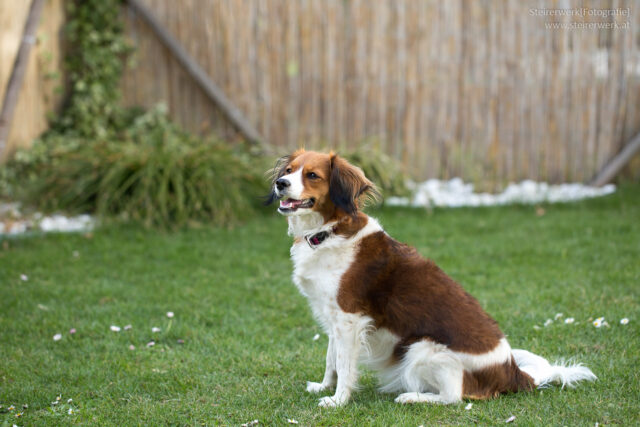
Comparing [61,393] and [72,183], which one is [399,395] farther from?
[72,183]

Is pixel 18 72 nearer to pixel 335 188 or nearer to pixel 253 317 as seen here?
pixel 253 317

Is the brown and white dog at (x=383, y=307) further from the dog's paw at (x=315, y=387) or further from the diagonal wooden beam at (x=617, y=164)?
the diagonal wooden beam at (x=617, y=164)

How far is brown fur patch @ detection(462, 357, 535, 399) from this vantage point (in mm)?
3531

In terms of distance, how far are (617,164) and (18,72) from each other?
751 centimetres

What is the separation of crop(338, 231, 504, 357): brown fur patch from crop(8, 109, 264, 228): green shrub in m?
4.15

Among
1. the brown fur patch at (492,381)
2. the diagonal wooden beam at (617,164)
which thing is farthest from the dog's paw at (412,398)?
the diagonal wooden beam at (617,164)

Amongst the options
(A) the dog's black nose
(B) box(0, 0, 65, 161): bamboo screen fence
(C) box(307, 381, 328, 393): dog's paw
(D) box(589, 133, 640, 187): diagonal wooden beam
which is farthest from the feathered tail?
(B) box(0, 0, 65, 161): bamboo screen fence

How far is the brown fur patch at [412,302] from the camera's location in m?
3.50

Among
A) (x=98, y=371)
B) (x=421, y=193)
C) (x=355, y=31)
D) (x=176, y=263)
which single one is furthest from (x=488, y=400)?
(x=355, y=31)

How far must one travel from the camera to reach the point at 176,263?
253 inches

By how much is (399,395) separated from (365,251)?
83 centimetres

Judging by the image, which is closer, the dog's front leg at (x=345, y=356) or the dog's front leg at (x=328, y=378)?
the dog's front leg at (x=345, y=356)

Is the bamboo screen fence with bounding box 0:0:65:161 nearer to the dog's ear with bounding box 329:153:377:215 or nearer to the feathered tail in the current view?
the dog's ear with bounding box 329:153:377:215

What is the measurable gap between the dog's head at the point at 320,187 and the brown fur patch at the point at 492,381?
108 centimetres
